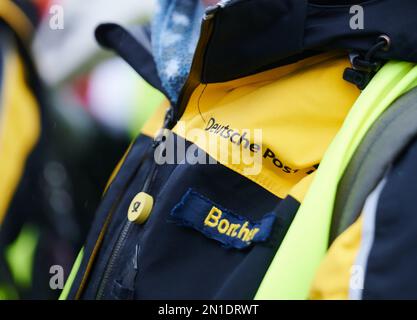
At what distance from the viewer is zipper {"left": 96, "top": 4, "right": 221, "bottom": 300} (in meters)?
0.65

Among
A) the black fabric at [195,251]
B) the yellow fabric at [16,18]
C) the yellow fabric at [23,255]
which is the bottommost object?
the yellow fabric at [23,255]

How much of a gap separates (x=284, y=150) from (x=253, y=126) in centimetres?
5

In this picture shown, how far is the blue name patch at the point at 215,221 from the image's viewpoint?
23.8 inches

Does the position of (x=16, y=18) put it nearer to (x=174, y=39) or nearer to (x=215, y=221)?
(x=174, y=39)

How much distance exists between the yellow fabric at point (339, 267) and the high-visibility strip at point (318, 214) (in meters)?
0.02

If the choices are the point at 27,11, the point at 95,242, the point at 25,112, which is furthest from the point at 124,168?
the point at 27,11

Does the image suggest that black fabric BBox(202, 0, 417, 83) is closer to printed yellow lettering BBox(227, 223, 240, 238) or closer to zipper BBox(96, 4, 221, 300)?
zipper BBox(96, 4, 221, 300)

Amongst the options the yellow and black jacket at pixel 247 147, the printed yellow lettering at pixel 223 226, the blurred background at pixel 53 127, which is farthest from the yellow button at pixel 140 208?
the blurred background at pixel 53 127

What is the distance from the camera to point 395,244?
1.54 ft

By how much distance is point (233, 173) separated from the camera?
65 centimetres

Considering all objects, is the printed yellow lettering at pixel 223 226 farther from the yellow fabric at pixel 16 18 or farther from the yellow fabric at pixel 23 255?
the yellow fabric at pixel 16 18

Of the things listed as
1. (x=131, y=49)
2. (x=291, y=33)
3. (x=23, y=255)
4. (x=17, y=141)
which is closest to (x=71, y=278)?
(x=23, y=255)

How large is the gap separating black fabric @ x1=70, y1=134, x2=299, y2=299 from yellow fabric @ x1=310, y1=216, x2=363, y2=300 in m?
0.08

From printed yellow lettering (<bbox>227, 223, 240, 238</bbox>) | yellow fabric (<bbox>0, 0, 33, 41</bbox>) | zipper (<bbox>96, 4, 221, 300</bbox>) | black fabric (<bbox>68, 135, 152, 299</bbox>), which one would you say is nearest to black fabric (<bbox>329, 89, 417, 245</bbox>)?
printed yellow lettering (<bbox>227, 223, 240, 238</bbox>)
